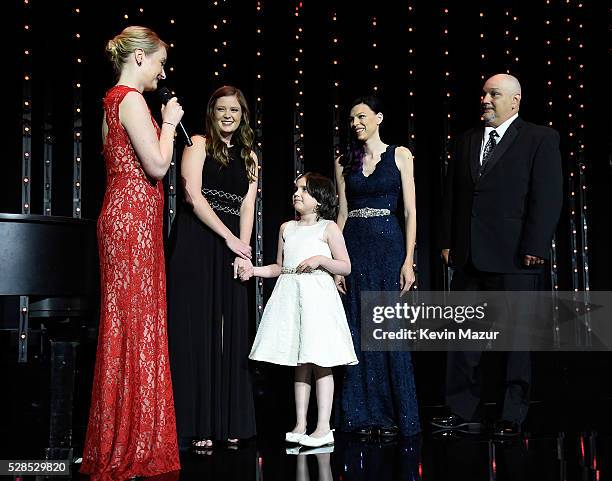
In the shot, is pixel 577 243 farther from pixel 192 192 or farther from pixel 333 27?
pixel 192 192

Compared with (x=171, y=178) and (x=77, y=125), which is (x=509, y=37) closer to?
(x=171, y=178)

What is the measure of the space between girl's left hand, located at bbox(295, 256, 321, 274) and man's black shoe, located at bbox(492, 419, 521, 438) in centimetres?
109

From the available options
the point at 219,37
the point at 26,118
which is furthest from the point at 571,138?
the point at 26,118

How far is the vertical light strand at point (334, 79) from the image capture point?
18.4 feet

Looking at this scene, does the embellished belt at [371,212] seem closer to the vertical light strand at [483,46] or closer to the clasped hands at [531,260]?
the clasped hands at [531,260]

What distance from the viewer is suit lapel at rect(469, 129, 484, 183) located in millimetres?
3536

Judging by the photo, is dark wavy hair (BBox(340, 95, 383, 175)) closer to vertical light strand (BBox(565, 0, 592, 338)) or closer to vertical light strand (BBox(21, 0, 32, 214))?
vertical light strand (BBox(21, 0, 32, 214))

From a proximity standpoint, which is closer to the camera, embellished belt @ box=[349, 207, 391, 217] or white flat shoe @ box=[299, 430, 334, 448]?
white flat shoe @ box=[299, 430, 334, 448]

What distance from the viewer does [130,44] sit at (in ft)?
8.46

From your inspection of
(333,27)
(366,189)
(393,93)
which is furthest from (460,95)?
(366,189)

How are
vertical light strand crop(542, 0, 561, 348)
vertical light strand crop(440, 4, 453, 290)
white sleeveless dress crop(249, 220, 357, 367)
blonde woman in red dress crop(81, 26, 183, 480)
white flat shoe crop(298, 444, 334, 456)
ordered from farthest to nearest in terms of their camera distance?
1. vertical light strand crop(542, 0, 561, 348)
2. vertical light strand crop(440, 4, 453, 290)
3. white sleeveless dress crop(249, 220, 357, 367)
4. white flat shoe crop(298, 444, 334, 456)
5. blonde woman in red dress crop(81, 26, 183, 480)

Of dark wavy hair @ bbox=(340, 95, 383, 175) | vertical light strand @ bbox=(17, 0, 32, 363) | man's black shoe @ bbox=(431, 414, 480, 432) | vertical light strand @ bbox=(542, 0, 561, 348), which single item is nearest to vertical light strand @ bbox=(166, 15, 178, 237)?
vertical light strand @ bbox=(17, 0, 32, 363)

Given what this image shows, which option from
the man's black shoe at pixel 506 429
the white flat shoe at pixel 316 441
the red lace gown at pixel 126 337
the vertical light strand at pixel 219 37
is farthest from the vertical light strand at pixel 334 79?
the red lace gown at pixel 126 337

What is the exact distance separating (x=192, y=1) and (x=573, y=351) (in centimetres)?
362
